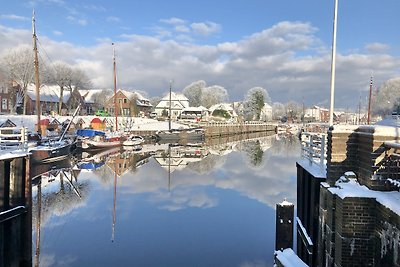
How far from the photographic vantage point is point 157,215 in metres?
18.2

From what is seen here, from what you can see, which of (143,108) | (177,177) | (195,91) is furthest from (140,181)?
(195,91)

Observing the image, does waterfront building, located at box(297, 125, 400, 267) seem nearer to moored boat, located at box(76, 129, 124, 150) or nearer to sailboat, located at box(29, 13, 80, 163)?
sailboat, located at box(29, 13, 80, 163)

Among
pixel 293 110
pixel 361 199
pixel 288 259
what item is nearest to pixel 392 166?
pixel 361 199

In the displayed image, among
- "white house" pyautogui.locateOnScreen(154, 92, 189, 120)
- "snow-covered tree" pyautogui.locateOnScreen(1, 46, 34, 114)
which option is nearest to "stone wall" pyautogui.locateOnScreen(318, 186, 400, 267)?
"snow-covered tree" pyautogui.locateOnScreen(1, 46, 34, 114)

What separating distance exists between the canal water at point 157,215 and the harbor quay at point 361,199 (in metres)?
5.27

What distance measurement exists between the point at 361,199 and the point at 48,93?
95.4 m

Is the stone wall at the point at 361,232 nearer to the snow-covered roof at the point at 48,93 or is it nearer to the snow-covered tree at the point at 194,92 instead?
the snow-covered roof at the point at 48,93

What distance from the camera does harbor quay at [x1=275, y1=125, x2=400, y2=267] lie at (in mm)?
6344

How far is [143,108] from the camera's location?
11850 centimetres

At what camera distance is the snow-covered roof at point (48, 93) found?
84.0 metres

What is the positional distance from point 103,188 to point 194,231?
11.5m

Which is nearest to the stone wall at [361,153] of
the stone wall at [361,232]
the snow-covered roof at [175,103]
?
the stone wall at [361,232]

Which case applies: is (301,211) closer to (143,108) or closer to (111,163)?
(111,163)

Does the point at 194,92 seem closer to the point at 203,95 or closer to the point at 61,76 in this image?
the point at 203,95
